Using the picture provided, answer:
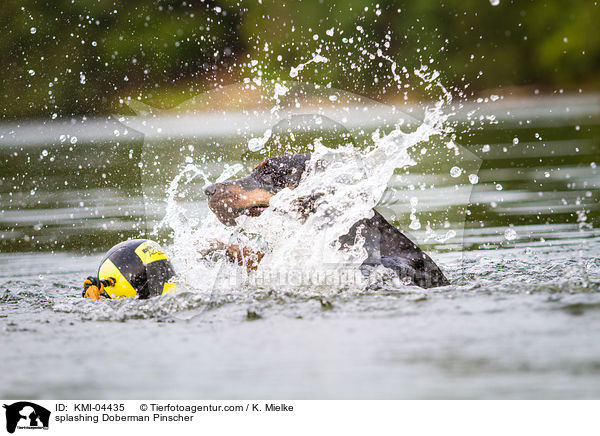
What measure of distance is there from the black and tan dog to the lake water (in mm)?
188

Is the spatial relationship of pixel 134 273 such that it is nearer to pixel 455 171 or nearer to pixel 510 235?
pixel 510 235

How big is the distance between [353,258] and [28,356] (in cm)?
211

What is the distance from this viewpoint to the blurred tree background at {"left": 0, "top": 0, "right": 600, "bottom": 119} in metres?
22.9

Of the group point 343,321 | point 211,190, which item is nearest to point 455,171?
point 211,190

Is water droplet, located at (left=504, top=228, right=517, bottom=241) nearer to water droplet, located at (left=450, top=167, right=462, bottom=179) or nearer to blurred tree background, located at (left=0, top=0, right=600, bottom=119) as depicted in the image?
water droplet, located at (left=450, top=167, right=462, bottom=179)

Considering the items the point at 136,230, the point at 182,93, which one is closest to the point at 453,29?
the point at 182,93

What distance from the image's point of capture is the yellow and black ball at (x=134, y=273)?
5191 mm

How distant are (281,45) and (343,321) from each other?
20.6 metres

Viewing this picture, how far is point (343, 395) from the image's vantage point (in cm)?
349

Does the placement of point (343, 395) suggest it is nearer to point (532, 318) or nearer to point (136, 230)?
point (532, 318)

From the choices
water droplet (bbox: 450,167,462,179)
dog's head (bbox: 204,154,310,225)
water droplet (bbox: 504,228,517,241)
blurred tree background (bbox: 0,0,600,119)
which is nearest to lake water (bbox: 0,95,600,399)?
water droplet (bbox: 504,228,517,241)

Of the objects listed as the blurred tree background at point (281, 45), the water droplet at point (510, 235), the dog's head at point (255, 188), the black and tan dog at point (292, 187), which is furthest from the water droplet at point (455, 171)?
the blurred tree background at point (281, 45)

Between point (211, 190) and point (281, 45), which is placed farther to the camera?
point (281, 45)

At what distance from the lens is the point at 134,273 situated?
5.19 m
